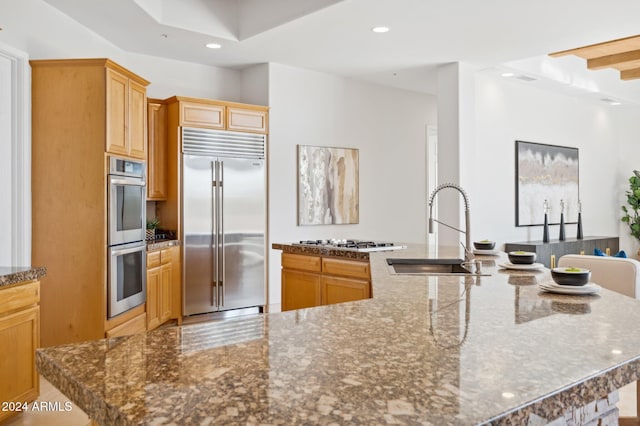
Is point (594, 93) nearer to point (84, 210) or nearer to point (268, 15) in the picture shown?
point (268, 15)

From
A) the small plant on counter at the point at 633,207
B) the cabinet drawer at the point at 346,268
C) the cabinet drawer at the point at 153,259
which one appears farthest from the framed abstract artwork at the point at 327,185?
the small plant on counter at the point at 633,207

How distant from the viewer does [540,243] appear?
21.5ft

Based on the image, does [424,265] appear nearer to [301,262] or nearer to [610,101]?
[301,262]

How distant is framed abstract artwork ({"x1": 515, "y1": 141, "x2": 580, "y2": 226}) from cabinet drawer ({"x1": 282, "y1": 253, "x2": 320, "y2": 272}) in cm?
393

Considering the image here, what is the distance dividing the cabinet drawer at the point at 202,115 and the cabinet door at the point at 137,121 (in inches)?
21.7

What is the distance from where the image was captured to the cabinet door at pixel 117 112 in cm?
390

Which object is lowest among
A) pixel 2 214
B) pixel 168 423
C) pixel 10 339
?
pixel 10 339

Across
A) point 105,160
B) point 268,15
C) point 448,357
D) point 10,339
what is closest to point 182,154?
point 105,160

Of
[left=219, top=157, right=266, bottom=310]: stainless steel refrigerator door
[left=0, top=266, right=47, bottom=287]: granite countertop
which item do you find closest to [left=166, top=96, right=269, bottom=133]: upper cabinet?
[left=219, top=157, right=266, bottom=310]: stainless steel refrigerator door

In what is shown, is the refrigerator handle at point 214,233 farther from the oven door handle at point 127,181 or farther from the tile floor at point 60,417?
the tile floor at point 60,417

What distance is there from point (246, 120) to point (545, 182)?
4381 mm

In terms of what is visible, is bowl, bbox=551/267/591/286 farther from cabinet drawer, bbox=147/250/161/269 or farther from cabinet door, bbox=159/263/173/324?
cabinet door, bbox=159/263/173/324

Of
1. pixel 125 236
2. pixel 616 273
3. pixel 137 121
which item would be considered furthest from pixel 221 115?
pixel 616 273

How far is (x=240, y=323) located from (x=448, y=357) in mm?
635
